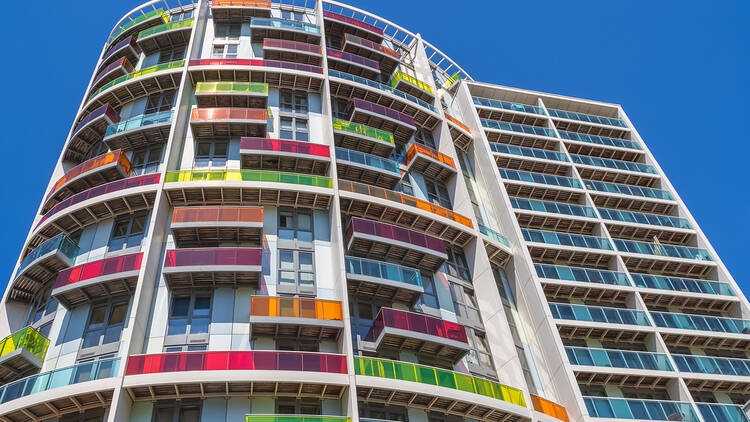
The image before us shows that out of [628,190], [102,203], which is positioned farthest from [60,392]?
[628,190]

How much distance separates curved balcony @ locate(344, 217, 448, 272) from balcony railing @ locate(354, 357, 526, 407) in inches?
339

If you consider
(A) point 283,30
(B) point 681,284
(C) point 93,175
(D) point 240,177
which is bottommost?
(B) point 681,284

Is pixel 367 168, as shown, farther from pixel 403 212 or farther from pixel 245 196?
pixel 245 196

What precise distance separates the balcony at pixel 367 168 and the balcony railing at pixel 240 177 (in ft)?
12.2

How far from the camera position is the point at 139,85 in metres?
43.5

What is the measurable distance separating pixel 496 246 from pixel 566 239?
6.89 m

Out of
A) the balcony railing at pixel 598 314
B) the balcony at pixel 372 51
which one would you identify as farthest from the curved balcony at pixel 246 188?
the balcony at pixel 372 51

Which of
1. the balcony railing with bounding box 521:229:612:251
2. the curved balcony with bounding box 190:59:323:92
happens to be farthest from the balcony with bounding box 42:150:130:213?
the balcony railing with bounding box 521:229:612:251

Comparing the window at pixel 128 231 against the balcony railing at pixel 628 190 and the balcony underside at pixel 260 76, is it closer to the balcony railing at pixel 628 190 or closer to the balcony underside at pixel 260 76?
the balcony underside at pixel 260 76

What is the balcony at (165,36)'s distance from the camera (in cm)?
4706

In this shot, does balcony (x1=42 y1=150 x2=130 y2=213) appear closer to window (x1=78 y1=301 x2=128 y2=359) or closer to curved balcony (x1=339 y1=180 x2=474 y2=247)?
window (x1=78 y1=301 x2=128 y2=359)

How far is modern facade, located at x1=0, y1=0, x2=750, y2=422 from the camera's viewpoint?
29453mm

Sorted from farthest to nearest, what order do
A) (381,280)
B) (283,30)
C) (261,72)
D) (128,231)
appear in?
(283,30), (261,72), (128,231), (381,280)

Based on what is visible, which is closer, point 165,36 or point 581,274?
point 581,274
